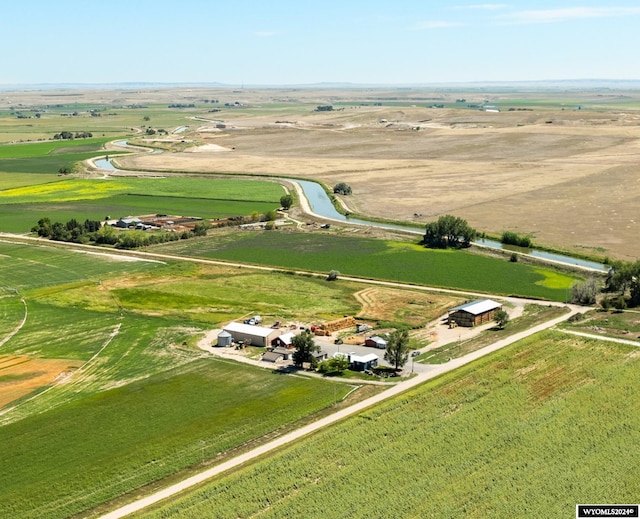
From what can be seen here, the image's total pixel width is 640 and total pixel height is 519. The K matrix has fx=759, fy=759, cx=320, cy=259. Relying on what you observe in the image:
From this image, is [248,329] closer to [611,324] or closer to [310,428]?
[310,428]

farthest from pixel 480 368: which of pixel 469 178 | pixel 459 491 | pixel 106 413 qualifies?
pixel 469 178

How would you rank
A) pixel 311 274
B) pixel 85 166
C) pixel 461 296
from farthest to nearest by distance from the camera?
pixel 85 166
pixel 311 274
pixel 461 296

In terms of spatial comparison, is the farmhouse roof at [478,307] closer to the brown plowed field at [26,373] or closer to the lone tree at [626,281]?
the lone tree at [626,281]

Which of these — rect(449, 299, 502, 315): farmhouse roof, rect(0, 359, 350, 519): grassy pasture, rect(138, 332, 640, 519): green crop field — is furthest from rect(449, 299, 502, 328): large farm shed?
rect(0, 359, 350, 519): grassy pasture

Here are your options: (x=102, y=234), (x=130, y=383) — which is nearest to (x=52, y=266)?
(x=102, y=234)

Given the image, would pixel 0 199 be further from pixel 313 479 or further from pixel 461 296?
pixel 313 479

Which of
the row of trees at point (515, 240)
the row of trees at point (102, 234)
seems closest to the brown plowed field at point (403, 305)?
the row of trees at point (515, 240)
